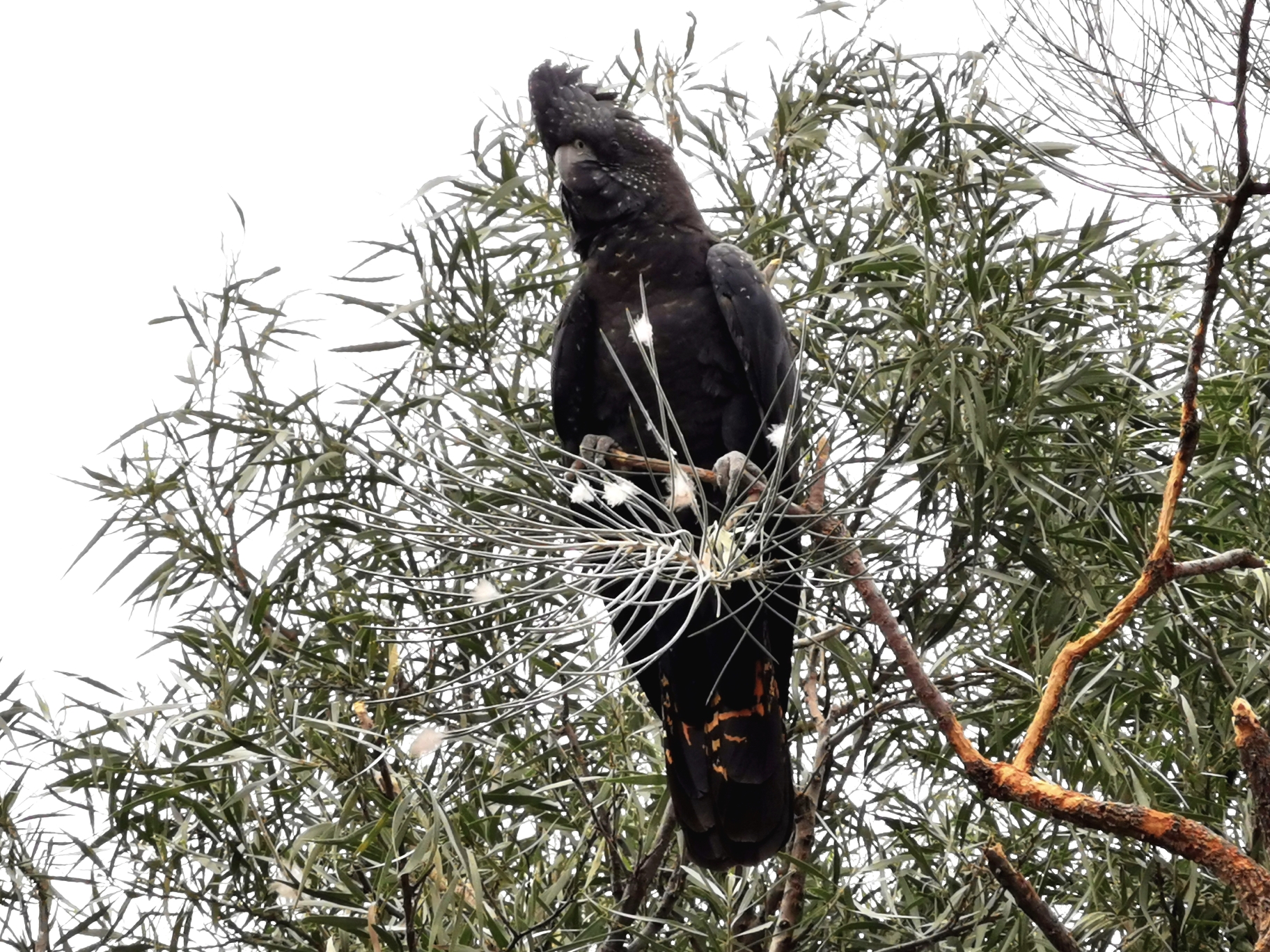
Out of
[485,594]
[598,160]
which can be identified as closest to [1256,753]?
[485,594]

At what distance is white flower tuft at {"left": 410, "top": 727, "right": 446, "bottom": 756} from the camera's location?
1.81 meters

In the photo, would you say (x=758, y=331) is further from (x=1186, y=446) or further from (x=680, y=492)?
(x=1186, y=446)

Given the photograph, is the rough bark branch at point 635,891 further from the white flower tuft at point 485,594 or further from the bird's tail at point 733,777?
the white flower tuft at point 485,594

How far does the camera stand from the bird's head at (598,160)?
2562 mm

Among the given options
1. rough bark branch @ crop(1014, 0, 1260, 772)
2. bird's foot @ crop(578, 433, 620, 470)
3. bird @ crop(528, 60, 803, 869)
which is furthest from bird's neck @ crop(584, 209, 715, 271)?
rough bark branch @ crop(1014, 0, 1260, 772)

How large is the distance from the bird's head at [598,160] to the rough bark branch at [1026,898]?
1.58m

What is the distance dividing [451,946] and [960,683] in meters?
1.01

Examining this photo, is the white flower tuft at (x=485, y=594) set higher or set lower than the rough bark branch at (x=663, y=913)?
higher

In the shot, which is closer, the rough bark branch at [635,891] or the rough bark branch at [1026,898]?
the rough bark branch at [1026,898]

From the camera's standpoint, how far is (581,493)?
1.50 metres

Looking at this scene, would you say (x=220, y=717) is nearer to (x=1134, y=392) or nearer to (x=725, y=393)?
(x=725, y=393)

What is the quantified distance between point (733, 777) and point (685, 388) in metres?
0.69

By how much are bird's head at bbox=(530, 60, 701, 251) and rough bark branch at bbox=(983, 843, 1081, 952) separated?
1.58 m

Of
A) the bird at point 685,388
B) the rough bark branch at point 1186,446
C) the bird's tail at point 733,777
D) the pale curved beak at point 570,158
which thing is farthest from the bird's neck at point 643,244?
the rough bark branch at point 1186,446
